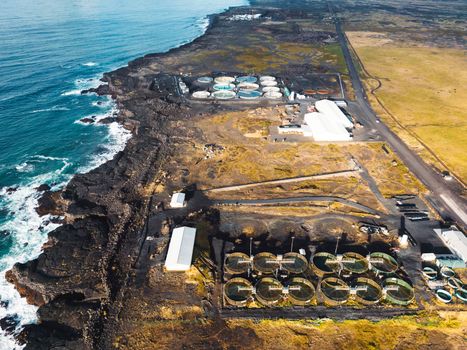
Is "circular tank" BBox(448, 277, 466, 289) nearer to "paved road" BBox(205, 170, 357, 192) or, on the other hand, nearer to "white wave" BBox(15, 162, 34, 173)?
"paved road" BBox(205, 170, 357, 192)

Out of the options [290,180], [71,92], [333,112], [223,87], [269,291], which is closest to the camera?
[269,291]

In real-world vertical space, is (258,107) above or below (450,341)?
above

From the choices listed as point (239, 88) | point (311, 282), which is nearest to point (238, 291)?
point (311, 282)

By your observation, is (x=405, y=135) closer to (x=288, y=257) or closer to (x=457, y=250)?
(x=457, y=250)

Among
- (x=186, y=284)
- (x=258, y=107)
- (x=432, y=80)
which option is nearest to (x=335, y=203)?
(x=186, y=284)

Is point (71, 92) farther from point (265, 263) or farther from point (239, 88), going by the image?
point (265, 263)

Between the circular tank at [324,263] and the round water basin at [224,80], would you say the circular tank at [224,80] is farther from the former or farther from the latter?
the circular tank at [324,263]

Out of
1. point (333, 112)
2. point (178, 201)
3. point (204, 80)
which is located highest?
point (204, 80)
